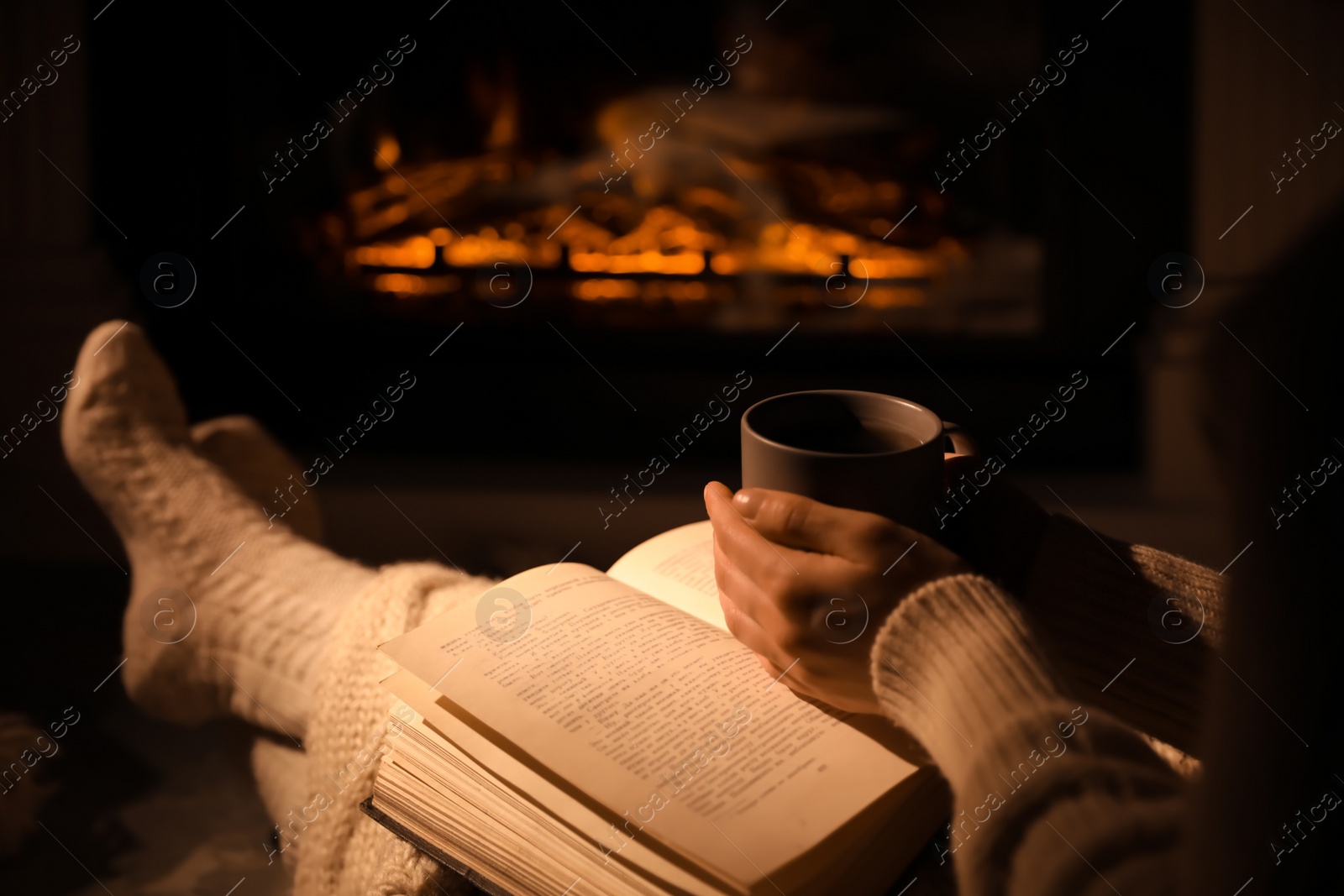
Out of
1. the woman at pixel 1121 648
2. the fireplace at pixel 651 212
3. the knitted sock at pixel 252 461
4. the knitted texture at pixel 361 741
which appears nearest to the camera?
the woman at pixel 1121 648

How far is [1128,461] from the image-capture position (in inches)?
60.9

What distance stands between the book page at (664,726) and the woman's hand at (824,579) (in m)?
0.03

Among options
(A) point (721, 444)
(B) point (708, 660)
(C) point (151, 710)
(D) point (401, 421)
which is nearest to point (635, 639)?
(B) point (708, 660)

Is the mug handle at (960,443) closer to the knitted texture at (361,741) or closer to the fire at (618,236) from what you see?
the knitted texture at (361,741)

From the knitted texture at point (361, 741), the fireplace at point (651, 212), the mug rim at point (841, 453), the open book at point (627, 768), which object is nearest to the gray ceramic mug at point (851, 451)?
the mug rim at point (841, 453)

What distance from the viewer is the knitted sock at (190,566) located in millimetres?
773

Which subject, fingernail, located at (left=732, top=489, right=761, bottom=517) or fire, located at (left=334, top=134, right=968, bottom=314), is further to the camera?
fire, located at (left=334, top=134, right=968, bottom=314)

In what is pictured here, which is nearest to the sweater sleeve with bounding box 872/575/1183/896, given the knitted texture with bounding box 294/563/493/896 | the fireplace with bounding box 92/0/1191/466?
the knitted texture with bounding box 294/563/493/896

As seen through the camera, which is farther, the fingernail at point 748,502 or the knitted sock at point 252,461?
the knitted sock at point 252,461

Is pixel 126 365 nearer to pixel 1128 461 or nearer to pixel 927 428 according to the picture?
pixel 927 428

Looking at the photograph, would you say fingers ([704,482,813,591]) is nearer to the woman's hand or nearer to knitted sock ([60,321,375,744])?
the woman's hand

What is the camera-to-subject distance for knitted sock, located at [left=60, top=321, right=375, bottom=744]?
77 centimetres

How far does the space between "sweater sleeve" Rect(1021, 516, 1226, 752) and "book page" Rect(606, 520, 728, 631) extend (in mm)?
202

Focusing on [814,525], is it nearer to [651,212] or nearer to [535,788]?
[535,788]
